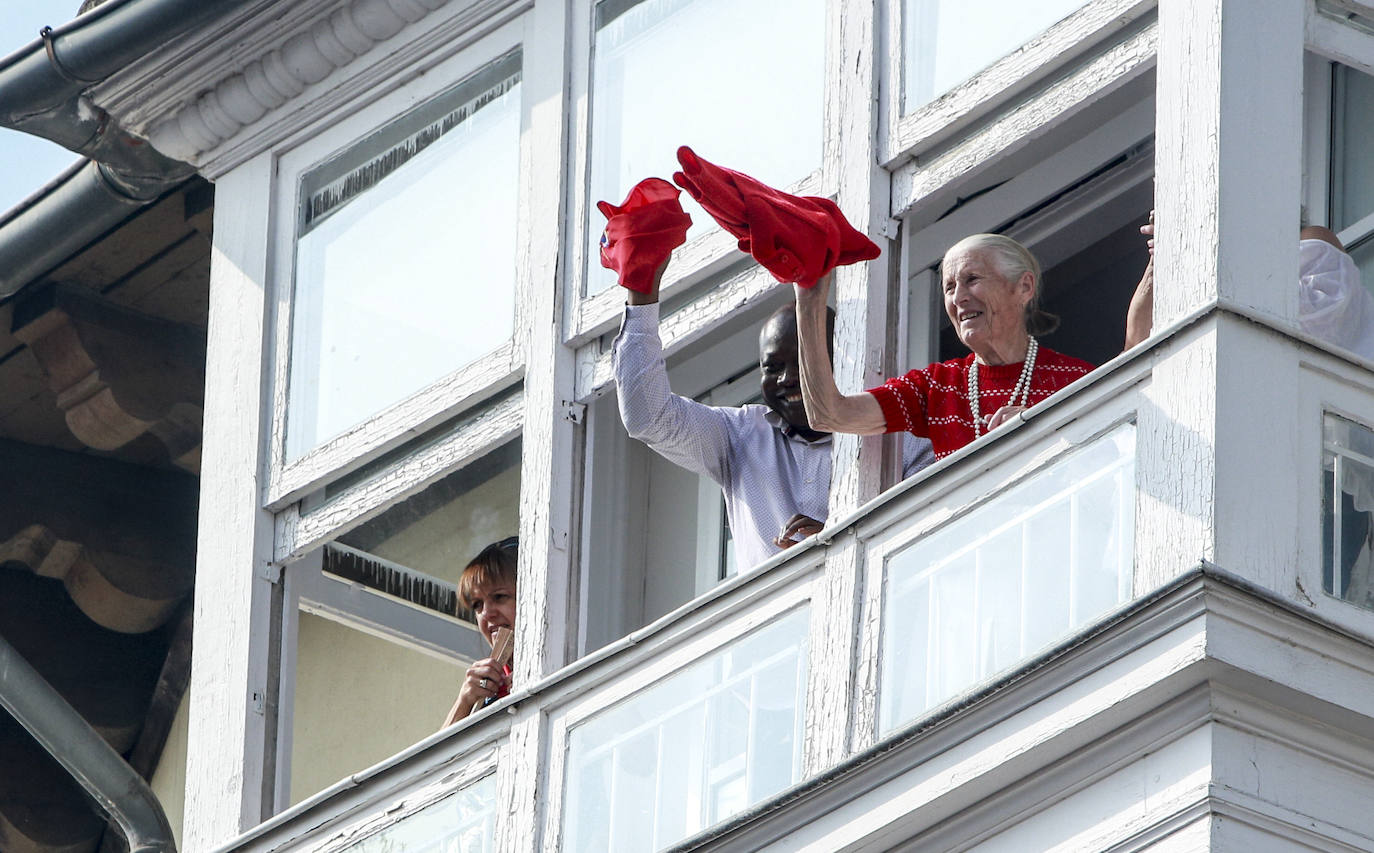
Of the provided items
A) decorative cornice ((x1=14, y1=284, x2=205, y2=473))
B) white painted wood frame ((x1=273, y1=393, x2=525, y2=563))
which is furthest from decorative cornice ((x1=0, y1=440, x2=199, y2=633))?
white painted wood frame ((x1=273, y1=393, x2=525, y2=563))

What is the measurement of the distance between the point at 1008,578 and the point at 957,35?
51.6 inches

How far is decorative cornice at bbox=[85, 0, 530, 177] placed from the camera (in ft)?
25.2

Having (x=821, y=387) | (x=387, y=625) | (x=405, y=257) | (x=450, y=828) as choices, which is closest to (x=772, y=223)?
(x=821, y=387)

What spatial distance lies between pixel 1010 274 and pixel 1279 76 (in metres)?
0.74

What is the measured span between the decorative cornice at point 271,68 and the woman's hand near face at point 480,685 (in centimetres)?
161

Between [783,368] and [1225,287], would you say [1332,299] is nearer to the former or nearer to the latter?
[1225,287]

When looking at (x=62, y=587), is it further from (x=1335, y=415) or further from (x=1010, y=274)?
(x=1335, y=415)

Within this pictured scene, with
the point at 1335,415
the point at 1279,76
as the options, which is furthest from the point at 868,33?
the point at 1335,415

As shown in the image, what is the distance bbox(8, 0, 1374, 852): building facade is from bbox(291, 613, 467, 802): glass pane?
192 millimetres

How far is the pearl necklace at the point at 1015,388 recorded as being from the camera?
5.98 meters

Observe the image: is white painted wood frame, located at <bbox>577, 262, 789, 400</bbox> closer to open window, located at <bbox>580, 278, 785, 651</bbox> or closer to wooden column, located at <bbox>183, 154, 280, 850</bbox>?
open window, located at <bbox>580, 278, 785, 651</bbox>

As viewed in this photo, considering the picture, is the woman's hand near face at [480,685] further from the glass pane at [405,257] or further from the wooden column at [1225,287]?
the wooden column at [1225,287]

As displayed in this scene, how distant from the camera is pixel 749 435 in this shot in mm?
6695

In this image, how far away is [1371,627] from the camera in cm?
523
